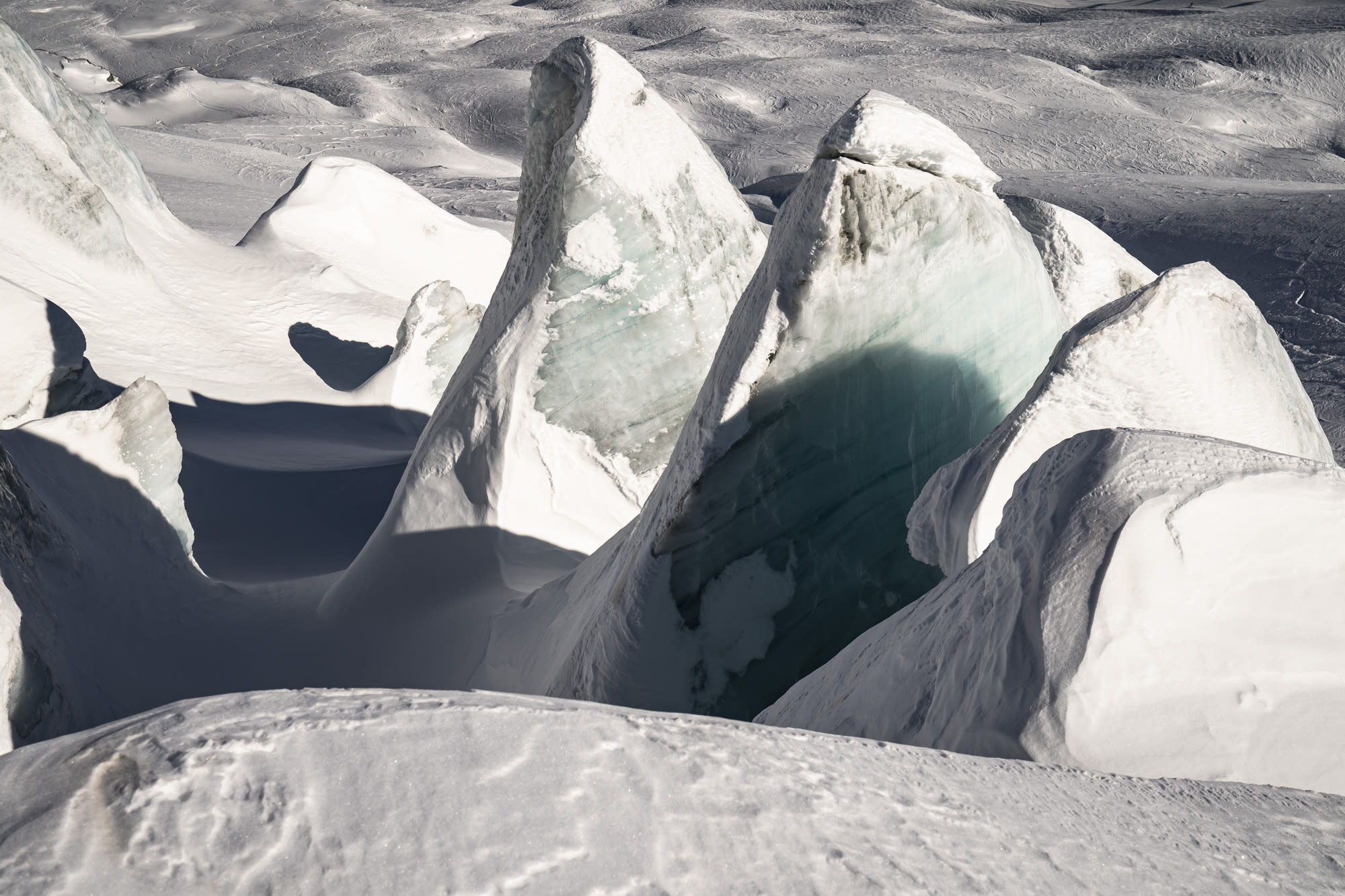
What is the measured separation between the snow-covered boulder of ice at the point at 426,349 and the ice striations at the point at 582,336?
1.99 metres

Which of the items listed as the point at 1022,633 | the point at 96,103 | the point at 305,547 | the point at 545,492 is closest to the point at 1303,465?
the point at 1022,633

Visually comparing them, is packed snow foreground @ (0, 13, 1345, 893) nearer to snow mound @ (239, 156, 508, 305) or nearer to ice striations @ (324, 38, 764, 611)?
ice striations @ (324, 38, 764, 611)

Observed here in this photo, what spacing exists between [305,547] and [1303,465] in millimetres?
2817

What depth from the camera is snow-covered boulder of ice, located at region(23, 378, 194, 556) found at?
2.24m

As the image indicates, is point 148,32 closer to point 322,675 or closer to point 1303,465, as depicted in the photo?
point 322,675

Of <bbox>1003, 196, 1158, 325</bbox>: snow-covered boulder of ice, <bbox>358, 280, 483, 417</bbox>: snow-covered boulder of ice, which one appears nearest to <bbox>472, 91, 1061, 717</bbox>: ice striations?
<bbox>1003, 196, 1158, 325</bbox>: snow-covered boulder of ice

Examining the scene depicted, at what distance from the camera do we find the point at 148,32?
1335cm

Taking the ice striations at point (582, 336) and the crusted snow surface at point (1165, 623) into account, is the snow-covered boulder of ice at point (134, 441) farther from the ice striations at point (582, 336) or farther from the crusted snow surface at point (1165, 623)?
the crusted snow surface at point (1165, 623)

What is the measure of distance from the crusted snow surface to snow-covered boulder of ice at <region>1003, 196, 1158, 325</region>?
3.40 feet

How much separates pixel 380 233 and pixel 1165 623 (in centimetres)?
510

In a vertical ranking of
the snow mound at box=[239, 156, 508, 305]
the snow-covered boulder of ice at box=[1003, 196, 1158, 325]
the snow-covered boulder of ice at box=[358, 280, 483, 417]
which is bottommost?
the snow-covered boulder of ice at box=[358, 280, 483, 417]

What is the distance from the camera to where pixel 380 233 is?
530cm

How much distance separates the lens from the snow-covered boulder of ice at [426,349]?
155 inches

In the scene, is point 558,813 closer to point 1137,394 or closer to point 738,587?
point 738,587
